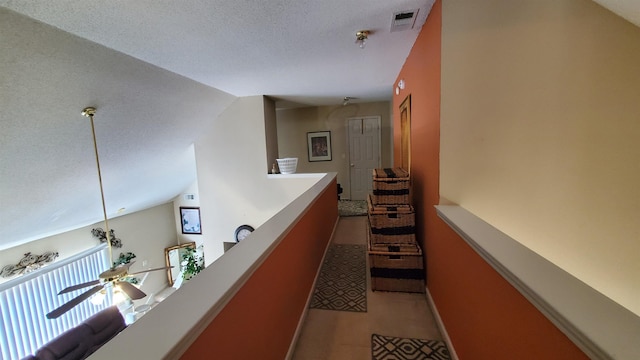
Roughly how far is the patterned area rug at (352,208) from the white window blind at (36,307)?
4744 millimetres

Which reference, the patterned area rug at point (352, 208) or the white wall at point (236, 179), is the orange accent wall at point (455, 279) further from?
the white wall at point (236, 179)

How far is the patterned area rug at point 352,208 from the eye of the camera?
498cm

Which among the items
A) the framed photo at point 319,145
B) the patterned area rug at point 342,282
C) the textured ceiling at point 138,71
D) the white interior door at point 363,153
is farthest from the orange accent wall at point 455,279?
the framed photo at point 319,145

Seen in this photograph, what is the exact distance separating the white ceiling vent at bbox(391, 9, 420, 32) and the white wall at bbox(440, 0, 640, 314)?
0.32 metres

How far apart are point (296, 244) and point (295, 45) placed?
1.77m

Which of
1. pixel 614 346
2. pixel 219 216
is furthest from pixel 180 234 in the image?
pixel 614 346

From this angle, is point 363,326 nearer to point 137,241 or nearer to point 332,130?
point 332,130

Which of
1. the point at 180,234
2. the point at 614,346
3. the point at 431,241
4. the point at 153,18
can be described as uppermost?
the point at 153,18

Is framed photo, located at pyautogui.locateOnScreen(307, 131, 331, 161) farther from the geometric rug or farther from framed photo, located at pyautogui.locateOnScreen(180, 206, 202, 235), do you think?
the geometric rug

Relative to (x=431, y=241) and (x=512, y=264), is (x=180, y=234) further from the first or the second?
(x=512, y=264)

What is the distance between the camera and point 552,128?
5.24 ft

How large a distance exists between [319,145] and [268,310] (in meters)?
5.28

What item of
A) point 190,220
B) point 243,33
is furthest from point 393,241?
point 190,220

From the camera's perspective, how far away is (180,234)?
787cm
